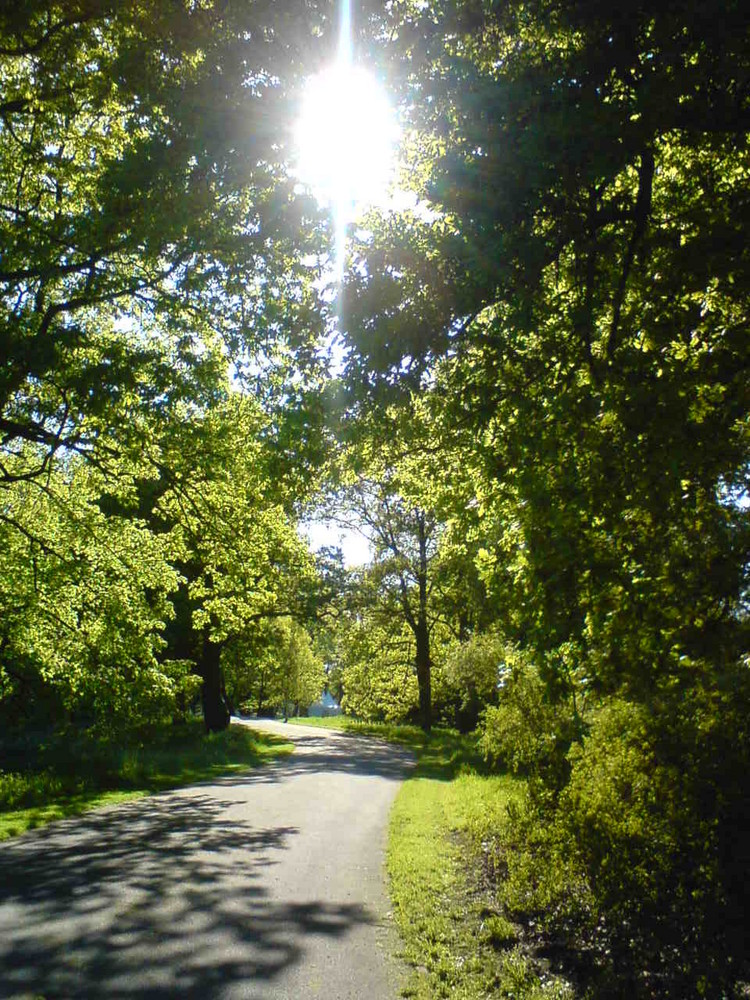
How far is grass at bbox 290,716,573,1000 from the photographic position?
5527 millimetres

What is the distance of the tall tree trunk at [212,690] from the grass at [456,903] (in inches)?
787

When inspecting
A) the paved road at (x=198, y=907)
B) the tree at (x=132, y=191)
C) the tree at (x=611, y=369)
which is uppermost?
the tree at (x=132, y=191)

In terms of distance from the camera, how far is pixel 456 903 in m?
7.71

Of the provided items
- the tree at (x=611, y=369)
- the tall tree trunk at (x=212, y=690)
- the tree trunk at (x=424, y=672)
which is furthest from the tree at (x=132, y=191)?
the tree trunk at (x=424, y=672)

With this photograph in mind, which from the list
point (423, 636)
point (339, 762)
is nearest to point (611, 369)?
point (339, 762)

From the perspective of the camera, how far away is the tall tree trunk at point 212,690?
111 feet

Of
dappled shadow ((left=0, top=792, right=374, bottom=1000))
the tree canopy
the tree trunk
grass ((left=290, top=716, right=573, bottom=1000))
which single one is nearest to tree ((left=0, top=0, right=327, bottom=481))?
the tree canopy

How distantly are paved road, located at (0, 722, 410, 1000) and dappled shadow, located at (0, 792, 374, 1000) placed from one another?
2cm

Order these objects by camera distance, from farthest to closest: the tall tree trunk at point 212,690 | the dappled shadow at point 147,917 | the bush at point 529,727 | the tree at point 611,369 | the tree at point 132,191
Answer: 1. the tall tree trunk at point 212,690
2. the bush at point 529,727
3. the tree at point 132,191
4. the tree at point 611,369
5. the dappled shadow at point 147,917

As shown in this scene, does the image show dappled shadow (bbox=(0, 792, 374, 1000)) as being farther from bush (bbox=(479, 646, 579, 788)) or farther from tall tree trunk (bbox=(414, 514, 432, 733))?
tall tree trunk (bbox=(414, 514, 432, 733))

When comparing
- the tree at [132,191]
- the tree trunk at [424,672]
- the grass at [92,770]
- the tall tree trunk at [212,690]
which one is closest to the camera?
the tree at [132,191]

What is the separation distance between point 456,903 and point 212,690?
92.1ft

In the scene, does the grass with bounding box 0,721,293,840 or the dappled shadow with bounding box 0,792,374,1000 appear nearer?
the dappled shadow with bounding box 0,792,374,1000

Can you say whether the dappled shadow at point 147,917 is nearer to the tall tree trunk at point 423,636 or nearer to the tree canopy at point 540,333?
the tree canopy at point 540,333
